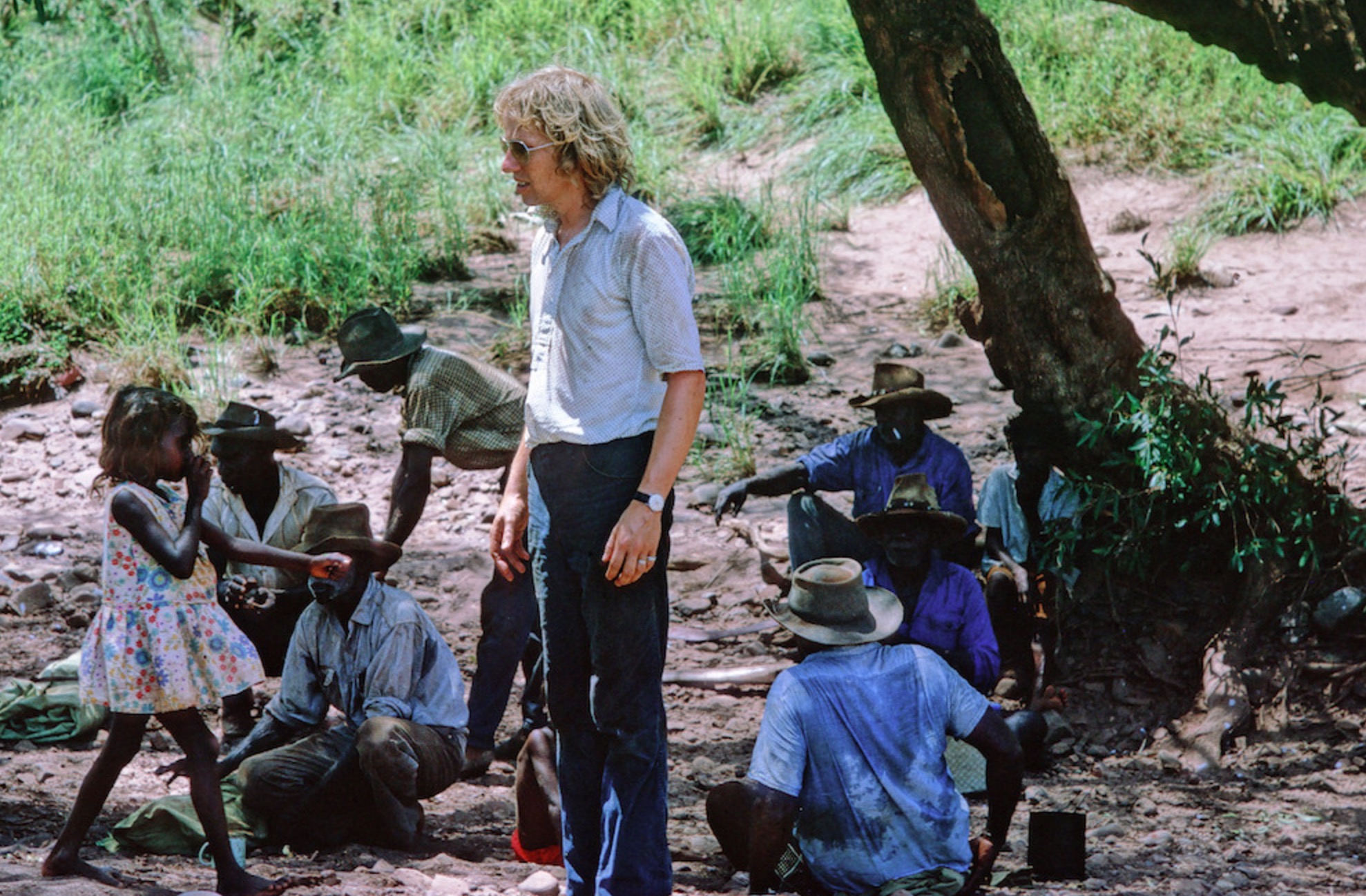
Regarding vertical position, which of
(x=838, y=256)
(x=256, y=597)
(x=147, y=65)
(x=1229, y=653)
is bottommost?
(x=1229, y=653)

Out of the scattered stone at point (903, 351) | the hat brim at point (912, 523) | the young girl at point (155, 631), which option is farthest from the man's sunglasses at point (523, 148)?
the scattered stone at point (903, 351)

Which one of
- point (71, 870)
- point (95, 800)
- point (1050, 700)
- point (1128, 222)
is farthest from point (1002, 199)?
point (1128, 222)

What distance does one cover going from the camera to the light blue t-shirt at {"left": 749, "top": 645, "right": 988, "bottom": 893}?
372cm

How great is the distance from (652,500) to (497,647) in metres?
2.24

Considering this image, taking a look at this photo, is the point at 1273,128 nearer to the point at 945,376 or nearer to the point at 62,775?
the point at 945,376

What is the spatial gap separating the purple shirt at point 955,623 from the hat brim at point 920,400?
32.7 inches

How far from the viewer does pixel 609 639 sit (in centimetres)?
299

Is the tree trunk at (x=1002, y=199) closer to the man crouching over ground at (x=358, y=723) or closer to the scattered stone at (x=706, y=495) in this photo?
the scattered stone at (x=706, y=495)

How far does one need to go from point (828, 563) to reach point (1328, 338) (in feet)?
18.4

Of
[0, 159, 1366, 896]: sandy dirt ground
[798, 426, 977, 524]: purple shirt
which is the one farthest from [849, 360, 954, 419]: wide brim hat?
[0, 159, 1366, 896]: sandy dirt ground

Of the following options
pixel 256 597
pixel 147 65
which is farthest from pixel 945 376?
pixel 147 65

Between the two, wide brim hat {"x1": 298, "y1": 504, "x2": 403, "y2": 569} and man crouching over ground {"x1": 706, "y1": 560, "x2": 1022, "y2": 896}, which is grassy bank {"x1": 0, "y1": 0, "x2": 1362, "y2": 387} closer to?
wide brim hat {"x1": 298, "y1": 504, "x2": 403, "y2": 569}

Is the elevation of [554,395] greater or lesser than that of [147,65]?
lesser

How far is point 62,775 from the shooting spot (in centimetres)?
488
